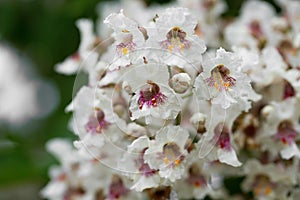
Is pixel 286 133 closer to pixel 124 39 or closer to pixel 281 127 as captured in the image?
pixel 281 127

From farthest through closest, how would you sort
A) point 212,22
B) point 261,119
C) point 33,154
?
point 33,154
point 212,22
point 261,119

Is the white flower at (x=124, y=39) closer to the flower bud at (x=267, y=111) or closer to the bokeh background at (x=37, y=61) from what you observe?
the flower bud at (x=267, y=111)

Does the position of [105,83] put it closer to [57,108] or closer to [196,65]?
[196,65]

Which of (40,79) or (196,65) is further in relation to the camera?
(40,79)

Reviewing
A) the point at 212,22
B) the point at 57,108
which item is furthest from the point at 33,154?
the point at 212,22

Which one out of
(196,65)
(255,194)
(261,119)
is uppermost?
(196,65)

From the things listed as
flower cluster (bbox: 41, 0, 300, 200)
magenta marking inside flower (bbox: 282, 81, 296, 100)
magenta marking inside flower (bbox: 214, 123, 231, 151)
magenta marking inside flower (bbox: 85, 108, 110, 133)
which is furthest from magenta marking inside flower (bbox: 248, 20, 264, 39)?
magenta marking inside flower (bbox: 85, 108, 110, 133)

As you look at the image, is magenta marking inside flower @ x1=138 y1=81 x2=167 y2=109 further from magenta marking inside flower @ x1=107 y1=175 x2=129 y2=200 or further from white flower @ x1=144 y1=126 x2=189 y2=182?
magenta marking inside flower @ x1=107 y1=175 x2=129 y2=200

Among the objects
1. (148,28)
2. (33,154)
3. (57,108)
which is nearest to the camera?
(148,28)
